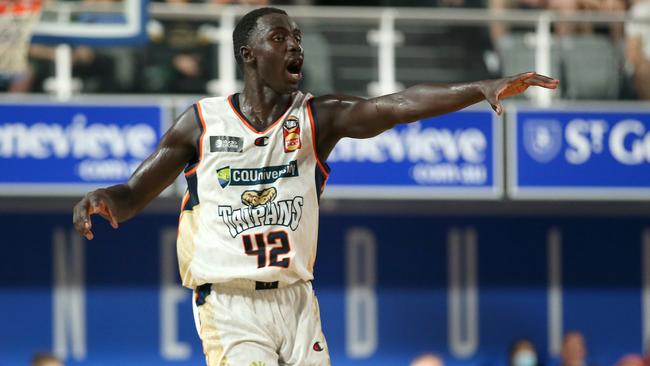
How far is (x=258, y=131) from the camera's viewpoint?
16.5 ft

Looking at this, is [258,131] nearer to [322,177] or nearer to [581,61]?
[322,177]

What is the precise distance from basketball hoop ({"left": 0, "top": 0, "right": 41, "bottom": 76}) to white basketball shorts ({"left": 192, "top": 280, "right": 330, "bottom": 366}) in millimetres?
4625

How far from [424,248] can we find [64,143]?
152 inches

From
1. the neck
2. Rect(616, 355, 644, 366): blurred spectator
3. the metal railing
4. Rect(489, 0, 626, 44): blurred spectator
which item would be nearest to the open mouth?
the neck

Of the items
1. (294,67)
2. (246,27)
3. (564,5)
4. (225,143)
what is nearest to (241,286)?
(225,143)

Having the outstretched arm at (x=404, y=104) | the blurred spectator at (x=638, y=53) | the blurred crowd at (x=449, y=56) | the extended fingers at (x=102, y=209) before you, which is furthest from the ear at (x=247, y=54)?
the blurred spectator at (x=638, y=53)

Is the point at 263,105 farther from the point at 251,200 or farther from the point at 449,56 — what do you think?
the point at 449,56

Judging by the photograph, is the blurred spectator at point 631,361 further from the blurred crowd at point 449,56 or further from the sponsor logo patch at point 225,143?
the sponsor logo patch at point 225,143

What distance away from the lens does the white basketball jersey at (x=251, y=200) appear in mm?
4926

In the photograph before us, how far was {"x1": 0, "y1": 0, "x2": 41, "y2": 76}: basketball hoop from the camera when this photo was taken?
9.06 metres

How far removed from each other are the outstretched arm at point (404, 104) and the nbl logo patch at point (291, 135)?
0.10m

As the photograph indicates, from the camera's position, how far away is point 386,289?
38.9 ft

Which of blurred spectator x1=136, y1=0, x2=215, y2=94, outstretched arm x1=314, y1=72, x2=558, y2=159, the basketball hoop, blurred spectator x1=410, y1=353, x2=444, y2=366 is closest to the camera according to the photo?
outstretched arm x1=314, y1=72, x2=558, y2=159

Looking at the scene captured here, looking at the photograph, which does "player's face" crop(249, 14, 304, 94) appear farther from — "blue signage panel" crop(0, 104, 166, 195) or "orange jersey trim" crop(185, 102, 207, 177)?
"blue signage panel" crop(0, 104, 166, 195)
